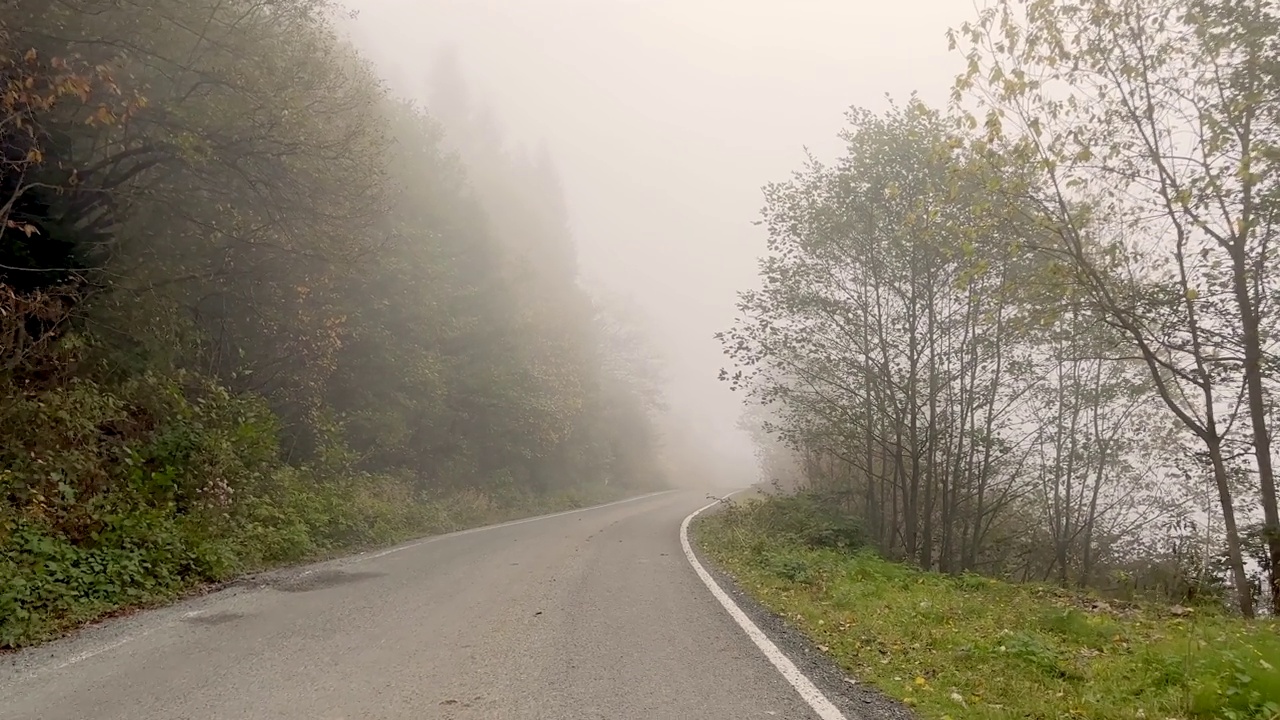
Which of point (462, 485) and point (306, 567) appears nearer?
point (306, 567)

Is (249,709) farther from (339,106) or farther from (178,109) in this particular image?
(339,106)

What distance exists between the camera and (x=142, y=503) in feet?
28.8

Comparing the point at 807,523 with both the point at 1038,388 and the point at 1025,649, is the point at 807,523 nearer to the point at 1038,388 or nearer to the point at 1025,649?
the point at 1038,388

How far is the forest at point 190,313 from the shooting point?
7.86m

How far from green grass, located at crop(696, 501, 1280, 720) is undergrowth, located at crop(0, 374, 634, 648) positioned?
6.55 meters

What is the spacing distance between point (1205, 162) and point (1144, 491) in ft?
37.7

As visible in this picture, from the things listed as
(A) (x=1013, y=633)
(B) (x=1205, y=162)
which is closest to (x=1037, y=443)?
(B) (x=1205, y=162)

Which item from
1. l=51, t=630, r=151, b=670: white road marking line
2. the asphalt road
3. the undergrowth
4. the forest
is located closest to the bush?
the asphalt road

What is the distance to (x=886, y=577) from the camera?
10.3m

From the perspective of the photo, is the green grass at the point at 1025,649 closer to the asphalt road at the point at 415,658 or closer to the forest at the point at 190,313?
the asphalt road at the point at 415,658

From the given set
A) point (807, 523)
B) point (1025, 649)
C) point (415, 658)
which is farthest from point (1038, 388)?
point (415, 658)

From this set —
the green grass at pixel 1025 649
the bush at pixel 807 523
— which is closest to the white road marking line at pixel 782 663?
the green grass at pixel 1025 649

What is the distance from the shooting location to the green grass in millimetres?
4332

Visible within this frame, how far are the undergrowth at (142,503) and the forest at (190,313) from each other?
3 centimetres
